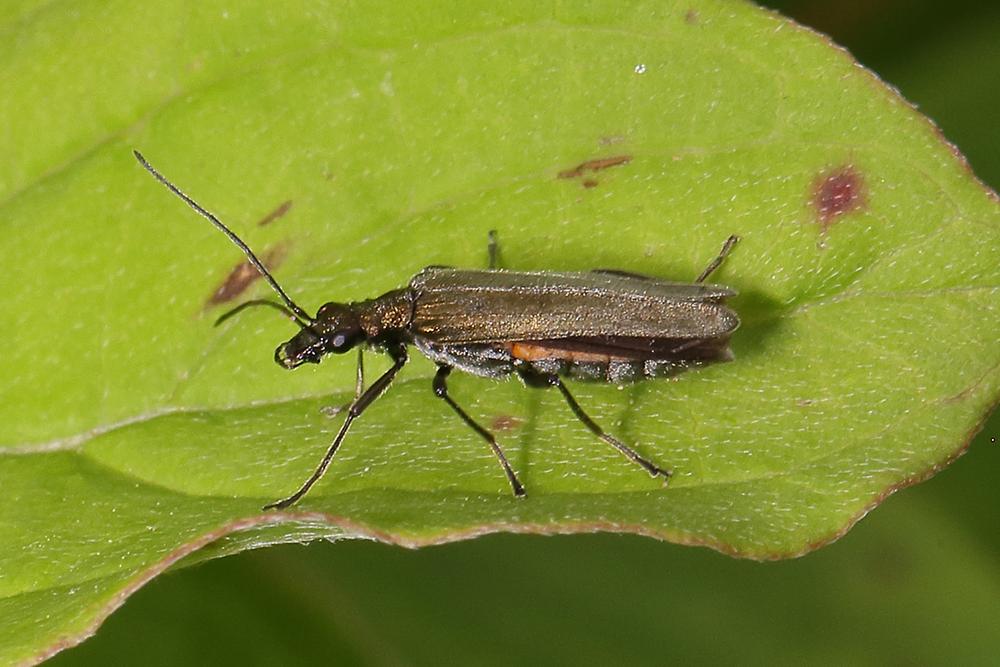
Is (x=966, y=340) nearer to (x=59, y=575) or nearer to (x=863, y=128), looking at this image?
(x=863, y=128)

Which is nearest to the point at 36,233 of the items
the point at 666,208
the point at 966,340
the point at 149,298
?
the point at 149,298

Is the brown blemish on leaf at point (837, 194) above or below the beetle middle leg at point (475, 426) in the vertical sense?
above

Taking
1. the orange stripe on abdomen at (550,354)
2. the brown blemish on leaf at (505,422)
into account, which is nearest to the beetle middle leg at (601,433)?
the orange stripe on abdomen at (550,354)

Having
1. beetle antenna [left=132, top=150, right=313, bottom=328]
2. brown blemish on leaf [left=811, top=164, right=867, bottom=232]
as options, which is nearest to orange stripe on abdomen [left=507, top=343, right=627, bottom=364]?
beetle antenna [left=132, top=150, right=313, bottom=328]

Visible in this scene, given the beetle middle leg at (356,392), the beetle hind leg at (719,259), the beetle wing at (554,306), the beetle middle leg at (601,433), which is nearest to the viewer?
the beetle middle leg at (601,433)

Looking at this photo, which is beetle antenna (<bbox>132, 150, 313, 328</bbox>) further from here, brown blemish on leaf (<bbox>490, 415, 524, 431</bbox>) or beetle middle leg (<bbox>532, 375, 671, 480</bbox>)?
beetle middle leg (<bbox>532, 375, 671, 480</bbox>)

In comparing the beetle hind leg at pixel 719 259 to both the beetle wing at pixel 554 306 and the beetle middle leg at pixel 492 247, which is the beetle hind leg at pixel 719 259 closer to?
the beetle wing at pixel 554 306

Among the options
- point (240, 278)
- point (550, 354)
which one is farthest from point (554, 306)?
point (240, 278)

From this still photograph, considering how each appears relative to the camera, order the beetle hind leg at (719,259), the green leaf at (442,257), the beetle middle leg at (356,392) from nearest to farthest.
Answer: the green leaf at (442,257), the beetle hind leg at (719,259), the beetle middle leg at (356,392)
